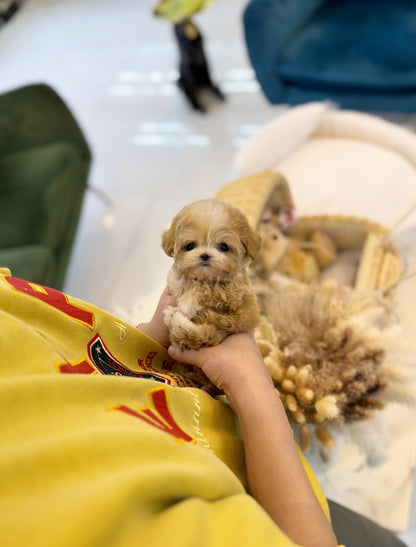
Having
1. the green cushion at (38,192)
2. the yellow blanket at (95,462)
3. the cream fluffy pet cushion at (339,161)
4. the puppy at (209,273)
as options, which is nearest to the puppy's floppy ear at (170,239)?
the puppy at (209,273)

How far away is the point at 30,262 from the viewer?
1519mm

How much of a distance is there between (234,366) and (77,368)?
0.24 meters

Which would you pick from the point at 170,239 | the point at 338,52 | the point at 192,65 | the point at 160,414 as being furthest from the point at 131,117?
the point at 160,414

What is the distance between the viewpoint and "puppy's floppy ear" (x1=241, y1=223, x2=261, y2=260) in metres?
0.71

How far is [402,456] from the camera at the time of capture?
930 millimetres

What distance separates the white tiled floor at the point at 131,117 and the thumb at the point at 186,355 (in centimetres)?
15

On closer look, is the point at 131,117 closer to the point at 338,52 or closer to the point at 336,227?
the point at 338,52

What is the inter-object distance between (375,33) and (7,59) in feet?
10.6

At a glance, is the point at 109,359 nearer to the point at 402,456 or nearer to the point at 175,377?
the point at 175,377

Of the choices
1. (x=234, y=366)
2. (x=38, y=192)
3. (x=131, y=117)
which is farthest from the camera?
(x=131, y=117)

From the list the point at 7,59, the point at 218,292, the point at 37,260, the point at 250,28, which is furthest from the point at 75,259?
the point at 7,59

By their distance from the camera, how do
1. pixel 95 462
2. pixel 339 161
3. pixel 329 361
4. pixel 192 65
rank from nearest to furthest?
pixel 95 462 < pixel 329 361 < pixel 339 161 < pixel 192 65

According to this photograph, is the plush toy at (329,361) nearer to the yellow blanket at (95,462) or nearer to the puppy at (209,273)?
the puppy at (209,273)

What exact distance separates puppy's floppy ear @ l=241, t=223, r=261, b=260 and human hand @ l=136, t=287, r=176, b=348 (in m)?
0.16
